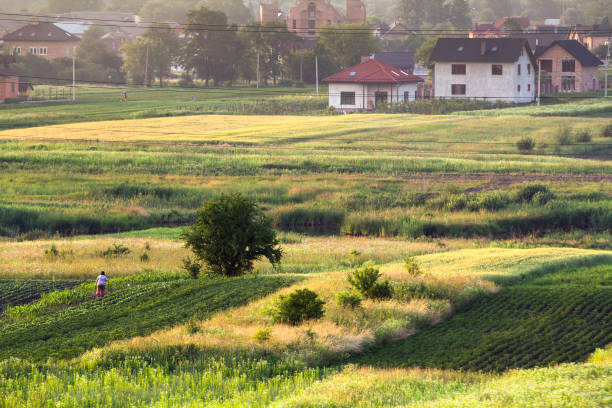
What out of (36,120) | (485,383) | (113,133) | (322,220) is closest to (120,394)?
(485,383)

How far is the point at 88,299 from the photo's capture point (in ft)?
88.6

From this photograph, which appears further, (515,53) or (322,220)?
(515,53)

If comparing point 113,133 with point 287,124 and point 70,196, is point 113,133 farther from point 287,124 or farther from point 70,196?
point 70,196

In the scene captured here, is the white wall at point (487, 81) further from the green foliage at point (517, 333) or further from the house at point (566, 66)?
the green foliage at point (517, 333)

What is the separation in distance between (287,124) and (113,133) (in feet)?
55.4

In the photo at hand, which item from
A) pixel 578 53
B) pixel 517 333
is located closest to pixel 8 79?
pixel 578 53

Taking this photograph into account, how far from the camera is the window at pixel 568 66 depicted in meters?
114

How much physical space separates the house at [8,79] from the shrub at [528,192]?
71145 millimetres

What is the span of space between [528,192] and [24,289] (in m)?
30.7

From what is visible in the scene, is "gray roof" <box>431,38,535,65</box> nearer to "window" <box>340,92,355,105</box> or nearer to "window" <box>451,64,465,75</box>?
"window" <box>451,64,465,75</box>

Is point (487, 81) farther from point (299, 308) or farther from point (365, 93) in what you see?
point (299, 308)

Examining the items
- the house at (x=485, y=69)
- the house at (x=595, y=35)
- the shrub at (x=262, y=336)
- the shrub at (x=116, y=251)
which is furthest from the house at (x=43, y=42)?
the shrub at (x=262, y=336)

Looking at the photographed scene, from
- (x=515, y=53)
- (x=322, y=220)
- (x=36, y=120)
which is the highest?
(x=515, y=53)

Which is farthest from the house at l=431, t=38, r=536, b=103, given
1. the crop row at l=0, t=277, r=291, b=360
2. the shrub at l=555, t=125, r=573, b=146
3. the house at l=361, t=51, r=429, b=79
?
the crop row at l=0, t=277, r=291, b=360
